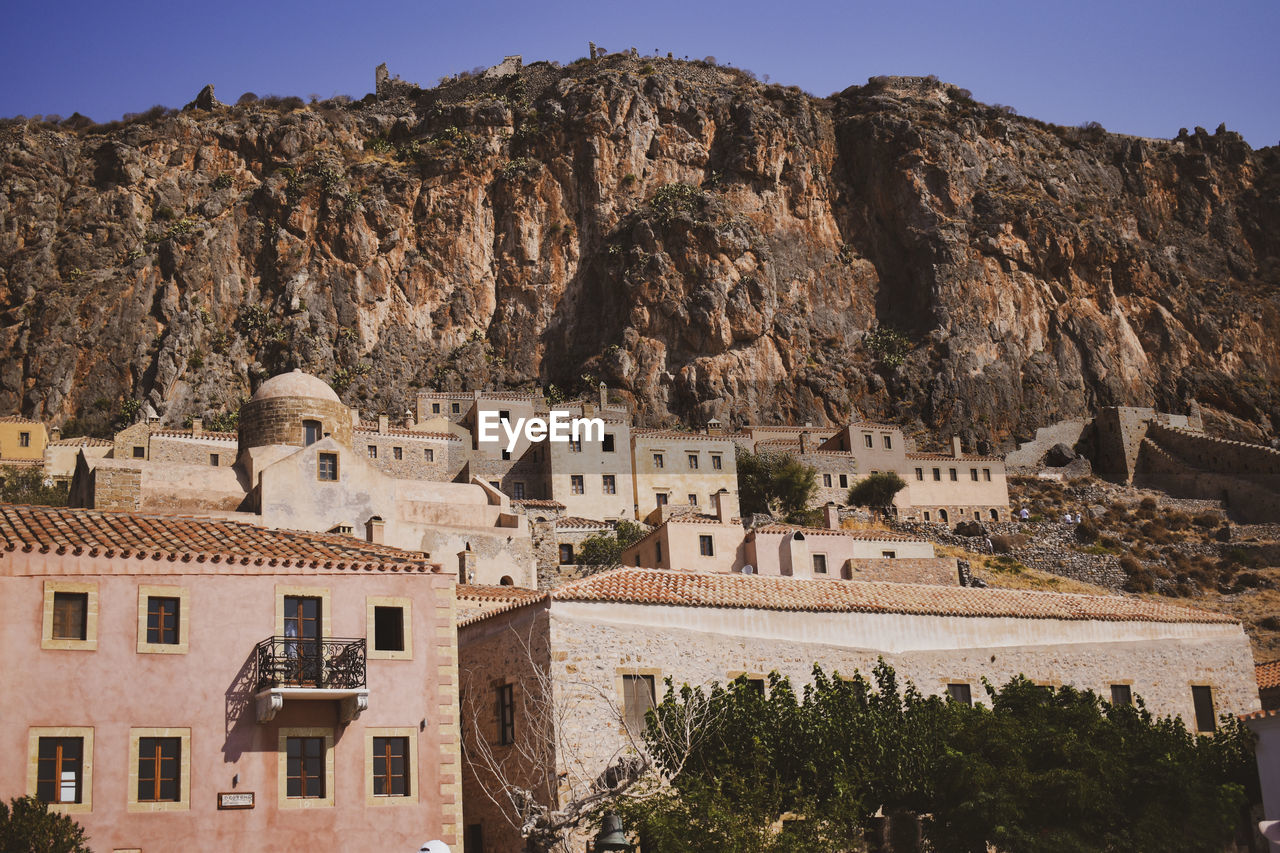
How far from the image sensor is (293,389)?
56.0 m

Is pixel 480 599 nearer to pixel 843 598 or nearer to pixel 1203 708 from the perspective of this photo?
pixel 843 598

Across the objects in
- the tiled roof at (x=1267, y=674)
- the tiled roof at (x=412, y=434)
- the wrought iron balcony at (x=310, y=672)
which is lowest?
the tiled roof at (x=1267, y=674)

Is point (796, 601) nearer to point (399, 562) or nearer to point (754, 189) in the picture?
point (399, 562)

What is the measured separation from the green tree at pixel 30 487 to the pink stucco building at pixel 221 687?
144 ft

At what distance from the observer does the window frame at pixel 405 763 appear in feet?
87.8

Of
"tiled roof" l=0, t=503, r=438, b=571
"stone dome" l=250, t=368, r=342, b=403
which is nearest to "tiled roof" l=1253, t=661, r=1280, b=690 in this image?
"tiled roof" l=0, t=503, r=438, b=571

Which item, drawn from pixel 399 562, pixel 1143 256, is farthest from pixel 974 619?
pixel 1143 256

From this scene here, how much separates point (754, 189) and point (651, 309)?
61.5ft

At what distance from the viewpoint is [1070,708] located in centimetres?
3384

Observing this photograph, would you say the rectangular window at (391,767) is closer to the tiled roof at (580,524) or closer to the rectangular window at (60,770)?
the rectangular window at (60,770)

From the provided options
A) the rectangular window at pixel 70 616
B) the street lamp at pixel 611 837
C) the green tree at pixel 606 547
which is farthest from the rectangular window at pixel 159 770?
the green tree at pixel 606 547

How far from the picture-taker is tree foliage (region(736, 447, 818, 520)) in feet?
263

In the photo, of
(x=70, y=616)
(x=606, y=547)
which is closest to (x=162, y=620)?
(x=70, y=616)

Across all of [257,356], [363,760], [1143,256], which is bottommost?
[363,760]
